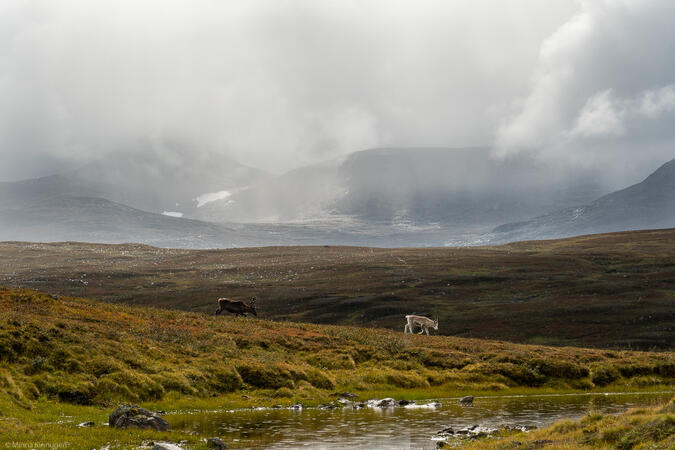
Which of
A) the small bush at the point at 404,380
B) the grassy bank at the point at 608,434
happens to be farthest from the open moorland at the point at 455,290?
the grassy bank at the point at 608,434

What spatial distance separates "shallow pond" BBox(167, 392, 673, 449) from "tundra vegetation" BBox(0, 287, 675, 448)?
126 inches

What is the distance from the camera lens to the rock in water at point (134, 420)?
82.2 ft

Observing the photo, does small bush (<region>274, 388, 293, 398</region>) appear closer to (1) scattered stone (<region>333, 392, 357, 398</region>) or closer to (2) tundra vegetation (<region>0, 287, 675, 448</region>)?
(2) tundra vegetation (<region>0, 287, 675, 448</region>)

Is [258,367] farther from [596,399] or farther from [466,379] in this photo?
[596,399]

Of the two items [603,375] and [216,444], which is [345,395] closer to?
[216,444]

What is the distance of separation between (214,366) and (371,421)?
1352cm

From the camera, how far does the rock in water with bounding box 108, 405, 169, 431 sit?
25.0 meters

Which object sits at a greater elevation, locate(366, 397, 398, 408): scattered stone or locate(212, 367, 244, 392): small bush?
locate(212, 367, 244, 392): small bush

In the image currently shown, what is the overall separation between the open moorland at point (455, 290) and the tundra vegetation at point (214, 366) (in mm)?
33457

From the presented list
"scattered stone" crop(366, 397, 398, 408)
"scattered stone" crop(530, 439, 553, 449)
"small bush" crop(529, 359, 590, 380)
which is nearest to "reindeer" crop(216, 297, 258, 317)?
"small bush" crop(529, 359, 590, 380)

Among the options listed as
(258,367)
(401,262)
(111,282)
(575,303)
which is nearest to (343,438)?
(258,367)

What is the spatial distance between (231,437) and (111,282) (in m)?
146

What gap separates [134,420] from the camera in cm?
2508

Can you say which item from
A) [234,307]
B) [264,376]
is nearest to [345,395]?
[264,376]
